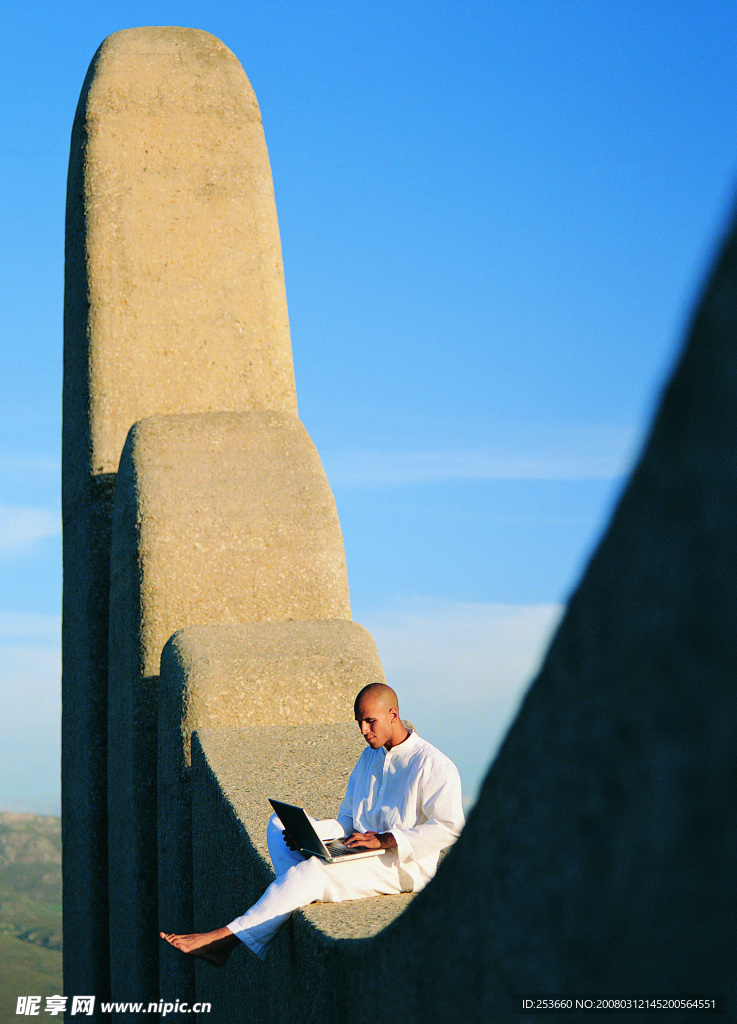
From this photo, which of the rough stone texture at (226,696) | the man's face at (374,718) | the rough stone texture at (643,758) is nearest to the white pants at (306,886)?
the man's face at (374,718)

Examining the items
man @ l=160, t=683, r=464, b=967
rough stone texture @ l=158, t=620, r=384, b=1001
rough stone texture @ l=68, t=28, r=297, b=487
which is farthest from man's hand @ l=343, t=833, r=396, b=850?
rough stone texture @ l=68, t=28, r=297, b=487

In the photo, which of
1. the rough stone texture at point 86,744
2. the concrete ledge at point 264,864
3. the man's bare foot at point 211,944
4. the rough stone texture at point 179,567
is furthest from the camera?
the rough stone texture at point 86,744

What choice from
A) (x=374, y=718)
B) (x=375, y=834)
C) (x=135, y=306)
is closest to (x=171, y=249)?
(x=135, y=306)

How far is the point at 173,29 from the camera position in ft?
27.0

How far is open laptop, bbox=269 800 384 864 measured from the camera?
345 cm

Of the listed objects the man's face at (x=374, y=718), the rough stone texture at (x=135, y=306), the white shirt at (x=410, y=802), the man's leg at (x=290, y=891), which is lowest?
the man's leg at (x=290, y=891)

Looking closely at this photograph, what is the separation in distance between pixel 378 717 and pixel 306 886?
683 millimetres

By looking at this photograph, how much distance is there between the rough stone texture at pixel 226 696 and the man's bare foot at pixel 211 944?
133 cm

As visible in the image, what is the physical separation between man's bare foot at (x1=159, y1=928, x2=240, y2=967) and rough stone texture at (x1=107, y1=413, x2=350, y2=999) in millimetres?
2193

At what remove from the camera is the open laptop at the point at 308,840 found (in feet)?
11.3

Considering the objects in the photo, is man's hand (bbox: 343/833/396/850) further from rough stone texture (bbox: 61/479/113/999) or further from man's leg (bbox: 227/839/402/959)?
rough stone texture (bbox: 61/479/113/999)

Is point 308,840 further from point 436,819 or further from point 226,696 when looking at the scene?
point 226,696

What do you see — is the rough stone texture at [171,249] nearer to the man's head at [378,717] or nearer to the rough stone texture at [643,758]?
the man's head at [378,717]

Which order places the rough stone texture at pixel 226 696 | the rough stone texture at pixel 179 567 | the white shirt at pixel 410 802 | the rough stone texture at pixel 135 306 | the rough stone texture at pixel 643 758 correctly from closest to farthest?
the rough stone texture at pixel 643 758 < the white shirt at pixel 410 802 < the rough stone texture at pixel 226 696 < the rough stone texture at pixel 179 567 < the rough stone texture at pixel 135 306
